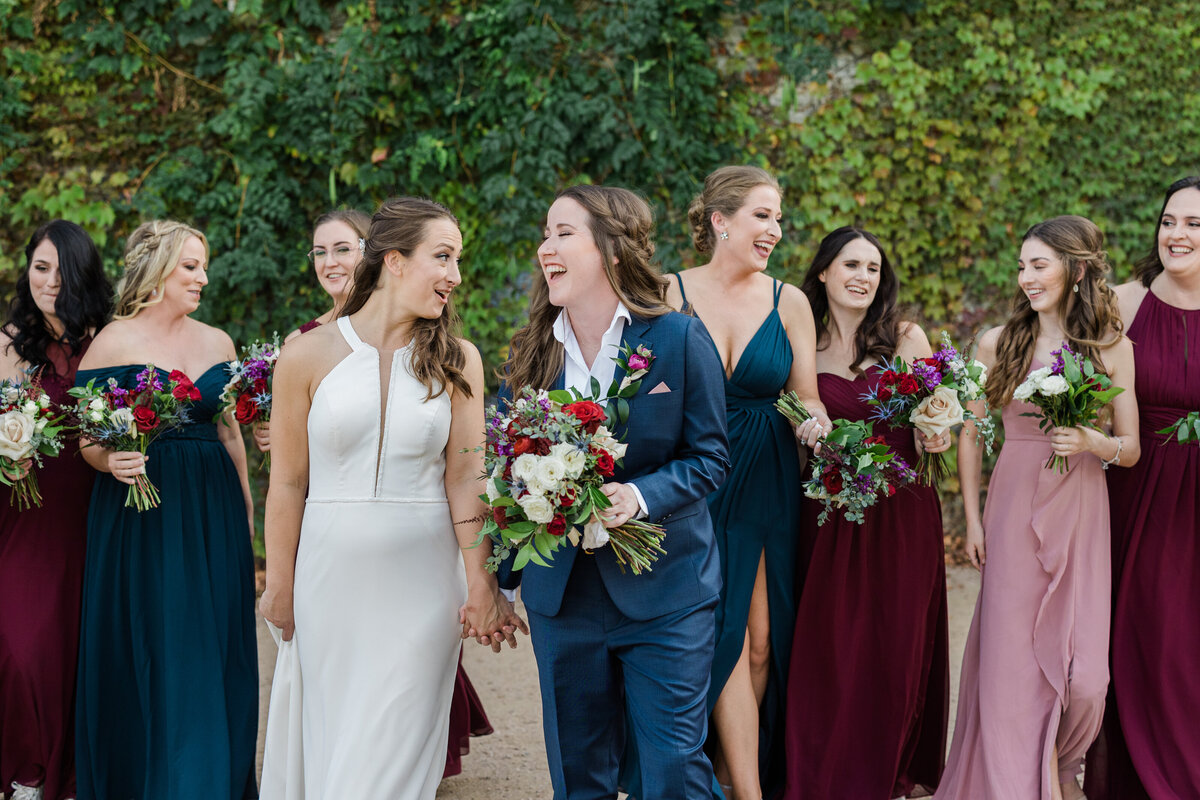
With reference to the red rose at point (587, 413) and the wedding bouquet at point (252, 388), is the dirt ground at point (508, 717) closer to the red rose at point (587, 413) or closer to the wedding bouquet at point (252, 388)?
the wedding bouquet at point (252, 388)

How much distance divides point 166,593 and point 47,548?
0.83m

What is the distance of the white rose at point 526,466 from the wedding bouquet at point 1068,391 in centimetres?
236

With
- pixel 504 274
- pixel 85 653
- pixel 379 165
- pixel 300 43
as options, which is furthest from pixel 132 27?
pixel 85 653

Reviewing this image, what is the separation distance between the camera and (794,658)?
15.0 feet

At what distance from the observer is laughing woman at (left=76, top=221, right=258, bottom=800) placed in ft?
14.1

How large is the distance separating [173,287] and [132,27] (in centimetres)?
481

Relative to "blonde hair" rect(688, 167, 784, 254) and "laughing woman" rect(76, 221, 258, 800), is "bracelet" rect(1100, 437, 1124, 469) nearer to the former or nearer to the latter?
"blonde hair" rect(688, 167, 784, 254)

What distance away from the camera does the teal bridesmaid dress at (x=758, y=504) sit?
4395 mm

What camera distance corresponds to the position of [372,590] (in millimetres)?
3260

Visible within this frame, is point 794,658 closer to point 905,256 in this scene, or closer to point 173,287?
point 173,287

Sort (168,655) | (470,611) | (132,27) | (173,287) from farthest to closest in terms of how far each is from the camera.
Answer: (132,27)
(173,287)
(168,655)
(470,611)

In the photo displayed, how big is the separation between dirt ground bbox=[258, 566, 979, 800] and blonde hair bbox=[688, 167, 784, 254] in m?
2.71

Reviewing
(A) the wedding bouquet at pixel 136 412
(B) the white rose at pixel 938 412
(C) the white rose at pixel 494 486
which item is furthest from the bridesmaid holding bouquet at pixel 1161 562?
(A) the wedding bouquet at pixel 136 412

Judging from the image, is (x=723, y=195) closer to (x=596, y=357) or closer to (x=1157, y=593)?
(x=596, y=357)
